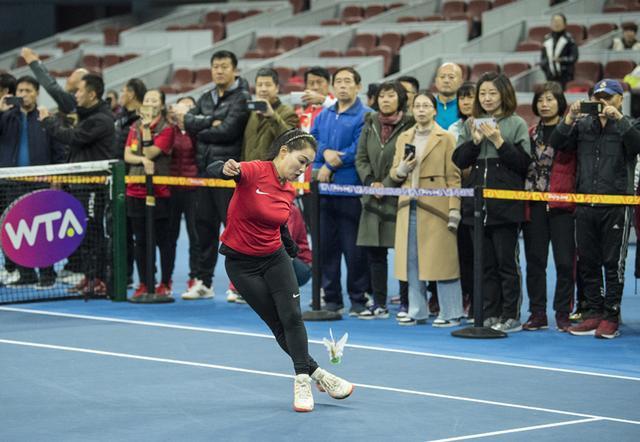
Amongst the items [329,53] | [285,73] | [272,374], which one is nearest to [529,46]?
[329,53]

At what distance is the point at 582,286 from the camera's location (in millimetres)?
10766

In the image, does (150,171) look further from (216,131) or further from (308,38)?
(308,38)

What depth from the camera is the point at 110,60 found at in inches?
1082

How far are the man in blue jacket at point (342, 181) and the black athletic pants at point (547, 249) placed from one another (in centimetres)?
166

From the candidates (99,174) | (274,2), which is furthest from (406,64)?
(99,174)

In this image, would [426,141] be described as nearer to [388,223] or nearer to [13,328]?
[388,223]

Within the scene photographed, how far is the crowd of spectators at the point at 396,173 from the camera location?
9969 mm

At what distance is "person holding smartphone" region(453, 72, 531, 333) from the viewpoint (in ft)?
33.3

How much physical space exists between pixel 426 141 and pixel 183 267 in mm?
5529

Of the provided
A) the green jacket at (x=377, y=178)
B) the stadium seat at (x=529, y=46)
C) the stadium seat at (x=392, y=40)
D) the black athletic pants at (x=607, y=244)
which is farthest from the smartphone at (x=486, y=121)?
the stadium seat at (x=392, y=40)

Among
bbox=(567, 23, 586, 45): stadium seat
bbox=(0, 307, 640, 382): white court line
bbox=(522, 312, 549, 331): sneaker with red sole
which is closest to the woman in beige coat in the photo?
bbox=(522, 312, 549, 331): sneaker with red sole

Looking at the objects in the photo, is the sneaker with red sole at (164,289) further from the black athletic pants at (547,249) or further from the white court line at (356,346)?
the black athletic pants at (547,249)

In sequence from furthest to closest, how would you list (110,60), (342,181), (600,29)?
(110,60), (600,29), (342,181)

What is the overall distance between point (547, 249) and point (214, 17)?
20126mm
